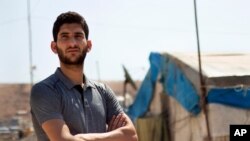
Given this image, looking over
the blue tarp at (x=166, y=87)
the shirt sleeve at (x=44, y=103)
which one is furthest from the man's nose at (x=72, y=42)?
the blue tarp at (x=166, y=87)

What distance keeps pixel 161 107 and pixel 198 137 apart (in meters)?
2.55

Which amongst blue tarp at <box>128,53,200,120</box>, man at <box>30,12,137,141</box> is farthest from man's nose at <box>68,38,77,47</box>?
blue tarp at <box>128,53,200,120</box>

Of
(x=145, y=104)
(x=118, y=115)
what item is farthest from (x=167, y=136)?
(x=118, y=115)

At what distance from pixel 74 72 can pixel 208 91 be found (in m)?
5.25

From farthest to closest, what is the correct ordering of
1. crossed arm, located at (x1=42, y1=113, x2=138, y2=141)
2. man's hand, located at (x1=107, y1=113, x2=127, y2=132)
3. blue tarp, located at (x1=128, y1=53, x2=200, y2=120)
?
1. blue tarp, located at (x1=128, y1=53, x2=200, y2=120)
2. man's hand, located at (x1=107, y1=113, x2=127, y2=132)
3. crossed arm, located at (x1=42, y1=113, x2=138, y2=141)

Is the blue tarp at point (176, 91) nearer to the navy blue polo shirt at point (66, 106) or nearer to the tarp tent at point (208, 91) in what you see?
the tarp tent at point (208, 91)

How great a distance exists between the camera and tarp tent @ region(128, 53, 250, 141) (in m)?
8.05

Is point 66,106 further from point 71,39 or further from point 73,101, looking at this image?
point 71,39

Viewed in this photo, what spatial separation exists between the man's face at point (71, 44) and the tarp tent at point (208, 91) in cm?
520

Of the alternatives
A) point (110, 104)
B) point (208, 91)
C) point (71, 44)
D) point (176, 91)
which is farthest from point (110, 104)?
point (176, 91)

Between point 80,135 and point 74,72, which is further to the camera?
point 74,72

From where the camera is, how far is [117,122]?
10.4 feet

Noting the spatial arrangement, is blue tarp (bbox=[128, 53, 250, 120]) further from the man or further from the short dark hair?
the short dark hair

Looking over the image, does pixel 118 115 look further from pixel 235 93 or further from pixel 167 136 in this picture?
pixel 167 136
